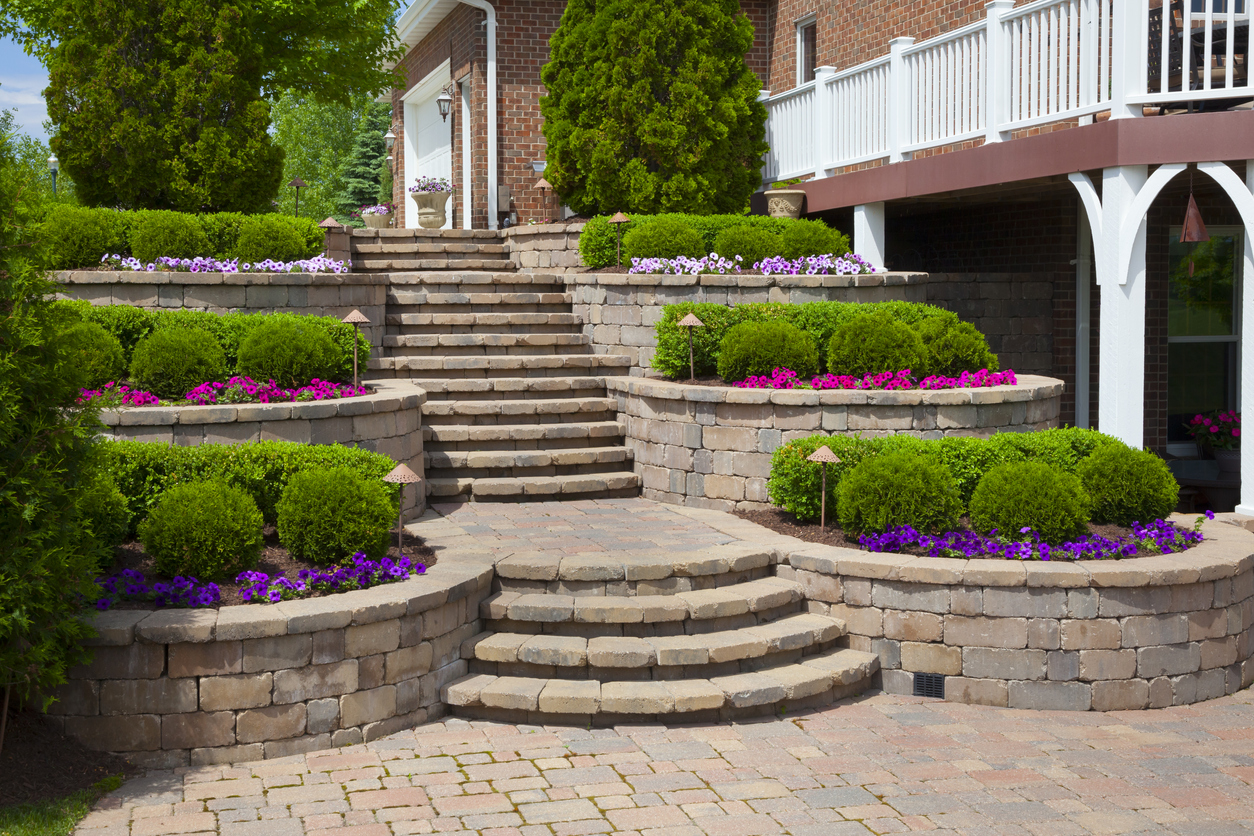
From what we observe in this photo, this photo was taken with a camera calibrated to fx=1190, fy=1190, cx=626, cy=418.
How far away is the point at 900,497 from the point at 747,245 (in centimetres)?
464

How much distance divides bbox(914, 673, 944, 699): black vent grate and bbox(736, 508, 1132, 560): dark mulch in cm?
71

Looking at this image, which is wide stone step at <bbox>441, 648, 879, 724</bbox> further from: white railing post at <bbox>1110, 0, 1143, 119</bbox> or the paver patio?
white railing post at <bbox>1110, 0, 1143, 119</bbox>

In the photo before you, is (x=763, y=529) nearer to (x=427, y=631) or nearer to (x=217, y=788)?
(x=427, y=631)

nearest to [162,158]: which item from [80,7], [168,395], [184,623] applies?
[80,7]

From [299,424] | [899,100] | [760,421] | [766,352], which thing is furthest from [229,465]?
[899,100]

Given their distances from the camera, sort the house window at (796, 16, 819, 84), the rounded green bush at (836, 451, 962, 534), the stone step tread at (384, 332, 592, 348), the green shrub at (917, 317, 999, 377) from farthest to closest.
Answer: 1. the house window at (796, 16, 819, 84)
2. the stone step tread at (384, 332, 592, 348)
3. the green shrub at (917, 317, 999, 377)
4. the rounded green bush at (836, 451, 962, 534)

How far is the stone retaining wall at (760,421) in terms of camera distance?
27.5 ft

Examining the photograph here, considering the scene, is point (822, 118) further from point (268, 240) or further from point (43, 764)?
point (43, 764)

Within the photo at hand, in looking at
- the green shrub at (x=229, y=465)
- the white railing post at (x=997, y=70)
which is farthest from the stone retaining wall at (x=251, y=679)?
the white railing post at (x=997, y=70)

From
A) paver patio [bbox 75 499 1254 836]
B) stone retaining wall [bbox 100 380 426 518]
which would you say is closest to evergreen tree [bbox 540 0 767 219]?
stone retaining wall [bbox 100 380 426 518]

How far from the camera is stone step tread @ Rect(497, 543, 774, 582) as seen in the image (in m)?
6.72

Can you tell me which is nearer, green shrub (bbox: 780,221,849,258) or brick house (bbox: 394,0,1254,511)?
brick house (bbox: 394,0,1254,511)

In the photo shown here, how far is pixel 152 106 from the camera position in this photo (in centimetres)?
1093

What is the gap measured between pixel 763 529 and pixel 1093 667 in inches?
87.5
